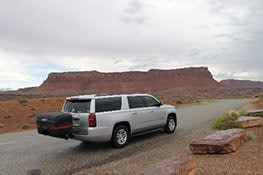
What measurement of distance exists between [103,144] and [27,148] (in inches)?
101

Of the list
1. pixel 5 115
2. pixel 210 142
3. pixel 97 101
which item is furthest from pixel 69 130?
pixel 5 115

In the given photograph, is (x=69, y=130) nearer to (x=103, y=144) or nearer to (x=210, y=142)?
(x=103, y=144)

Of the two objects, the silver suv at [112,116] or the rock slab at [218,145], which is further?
the silver suv at [112,116]

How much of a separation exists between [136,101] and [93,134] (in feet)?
8.27

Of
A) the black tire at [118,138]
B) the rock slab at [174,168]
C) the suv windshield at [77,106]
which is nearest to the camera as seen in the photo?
the rock slab at [174,168]

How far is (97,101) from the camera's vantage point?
9.65 metres

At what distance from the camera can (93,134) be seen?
9125mm

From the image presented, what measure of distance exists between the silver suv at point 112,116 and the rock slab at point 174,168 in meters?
3.71

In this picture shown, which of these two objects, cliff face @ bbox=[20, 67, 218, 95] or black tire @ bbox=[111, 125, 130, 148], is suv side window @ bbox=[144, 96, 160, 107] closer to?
black tire @ bbox=[111, 125, 130, 148]

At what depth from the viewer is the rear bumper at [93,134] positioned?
912 centimetres

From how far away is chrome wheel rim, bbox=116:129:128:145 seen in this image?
9.99m

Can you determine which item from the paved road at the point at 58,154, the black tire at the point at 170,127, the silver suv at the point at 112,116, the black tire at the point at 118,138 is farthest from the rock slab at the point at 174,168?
the black tire at the point at 170,127

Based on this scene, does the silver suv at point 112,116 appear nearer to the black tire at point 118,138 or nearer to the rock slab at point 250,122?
the black tire at point 118,138

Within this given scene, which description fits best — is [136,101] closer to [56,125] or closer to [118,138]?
[118,138]
